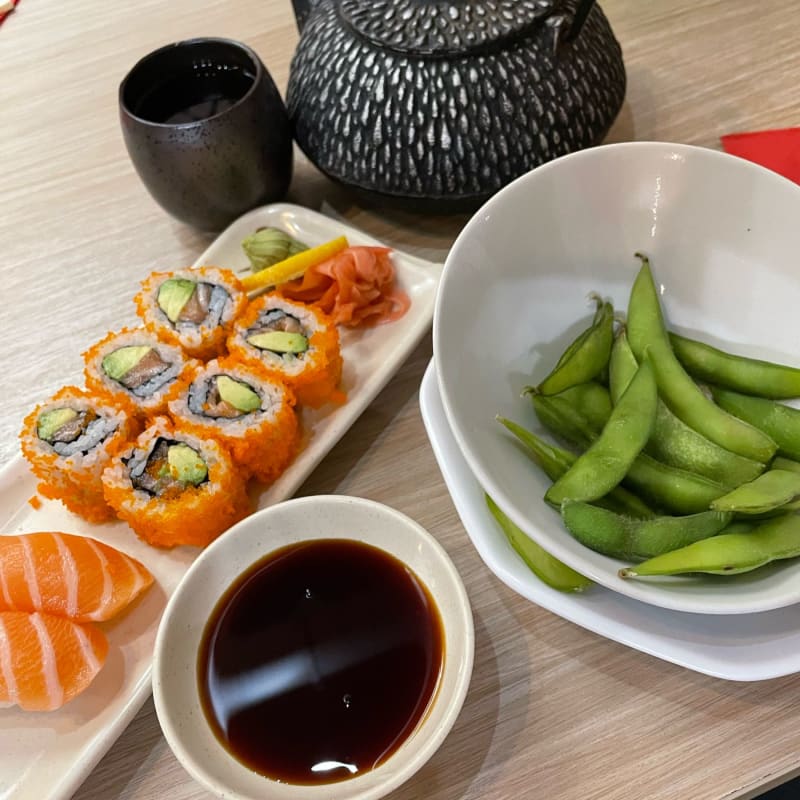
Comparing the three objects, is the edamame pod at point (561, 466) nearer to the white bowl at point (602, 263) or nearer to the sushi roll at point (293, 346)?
the white bowl at point (602, 263)

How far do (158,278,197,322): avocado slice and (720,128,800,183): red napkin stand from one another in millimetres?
825

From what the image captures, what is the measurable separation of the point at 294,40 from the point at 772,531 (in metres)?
1.31

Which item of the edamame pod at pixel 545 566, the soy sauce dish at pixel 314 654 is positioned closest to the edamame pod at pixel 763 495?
the edamame pod at pixel 545 566

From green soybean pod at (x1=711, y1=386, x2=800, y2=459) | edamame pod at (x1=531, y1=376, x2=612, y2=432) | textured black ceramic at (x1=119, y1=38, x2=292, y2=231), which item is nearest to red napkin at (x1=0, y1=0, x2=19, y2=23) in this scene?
textured black ceramic at (x1=119, y1=38, x2=292, y2=231)

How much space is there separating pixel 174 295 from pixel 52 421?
224 mm

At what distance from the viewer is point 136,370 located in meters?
0.98

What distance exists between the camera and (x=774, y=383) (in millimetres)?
757

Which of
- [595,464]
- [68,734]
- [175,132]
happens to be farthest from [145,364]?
[595,464]

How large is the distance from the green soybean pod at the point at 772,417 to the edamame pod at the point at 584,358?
0.13m

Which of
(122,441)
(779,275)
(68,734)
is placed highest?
(779,275)

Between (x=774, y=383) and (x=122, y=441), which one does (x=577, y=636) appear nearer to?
(x=774, y=383)

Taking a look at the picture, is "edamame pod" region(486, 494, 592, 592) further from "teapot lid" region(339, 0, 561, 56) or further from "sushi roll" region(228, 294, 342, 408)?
"teapot lid" region(339, 0, 561, 56)

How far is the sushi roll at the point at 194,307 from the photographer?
3.30ft

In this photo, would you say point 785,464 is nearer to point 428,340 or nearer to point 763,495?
point 763,495
